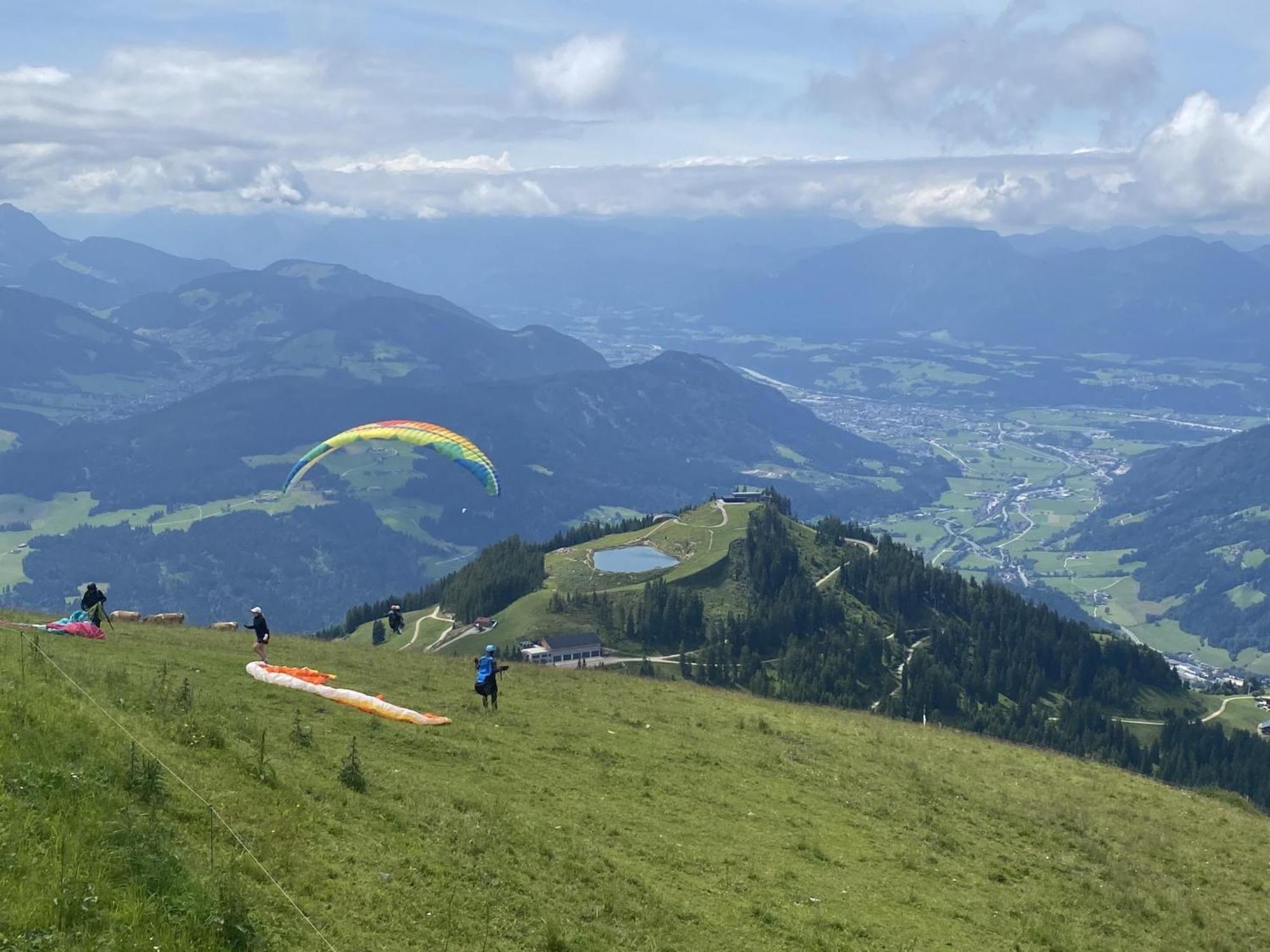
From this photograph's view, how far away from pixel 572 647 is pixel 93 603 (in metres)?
91.7

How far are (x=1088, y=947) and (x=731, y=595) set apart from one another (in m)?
140

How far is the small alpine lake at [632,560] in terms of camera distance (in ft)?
575

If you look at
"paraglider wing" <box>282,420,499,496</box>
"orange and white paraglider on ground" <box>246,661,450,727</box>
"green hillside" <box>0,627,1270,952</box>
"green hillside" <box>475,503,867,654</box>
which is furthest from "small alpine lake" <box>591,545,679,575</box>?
"orange and white paraglider on ground" <box>246,661,450,727</box>

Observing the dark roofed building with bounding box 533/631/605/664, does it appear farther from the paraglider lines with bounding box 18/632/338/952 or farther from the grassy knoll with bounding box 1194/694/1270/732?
the paraglider lines with bounding box 18/632/338/952

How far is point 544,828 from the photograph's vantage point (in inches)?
1070

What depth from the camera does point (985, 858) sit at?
108 feet

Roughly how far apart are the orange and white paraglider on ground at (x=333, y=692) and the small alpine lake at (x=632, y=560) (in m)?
133

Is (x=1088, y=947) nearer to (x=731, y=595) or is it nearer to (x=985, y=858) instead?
(x=985, y=858)

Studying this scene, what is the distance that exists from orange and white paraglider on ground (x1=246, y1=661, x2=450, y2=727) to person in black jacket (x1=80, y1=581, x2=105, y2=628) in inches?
348

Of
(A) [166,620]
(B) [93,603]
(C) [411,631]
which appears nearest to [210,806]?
(B) [93,603]

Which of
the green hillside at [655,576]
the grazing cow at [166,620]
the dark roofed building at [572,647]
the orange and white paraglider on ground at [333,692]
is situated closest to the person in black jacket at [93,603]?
the orange and white paraglider on ground at [333,692]

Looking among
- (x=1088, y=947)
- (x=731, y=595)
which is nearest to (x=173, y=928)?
(x=1088, y=947)

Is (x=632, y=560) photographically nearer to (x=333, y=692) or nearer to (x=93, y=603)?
(x=93, y=603)

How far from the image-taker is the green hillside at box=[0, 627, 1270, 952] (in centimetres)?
1867
